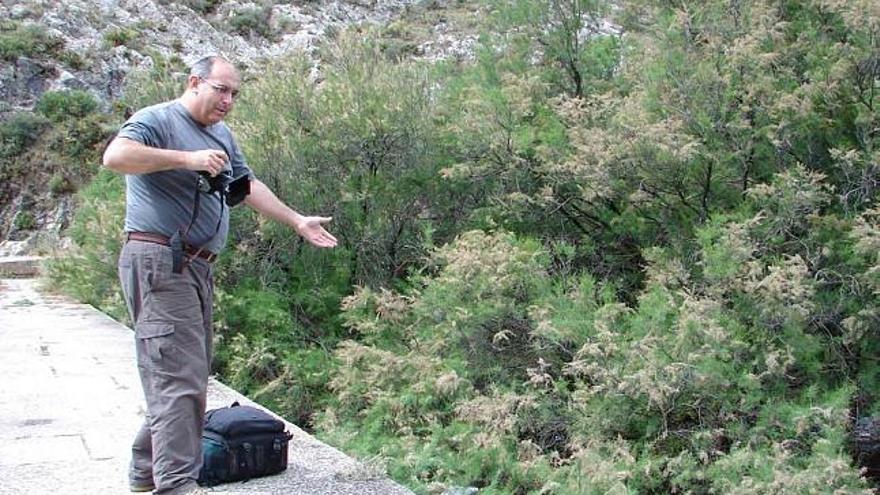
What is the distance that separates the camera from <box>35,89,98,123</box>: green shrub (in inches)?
979

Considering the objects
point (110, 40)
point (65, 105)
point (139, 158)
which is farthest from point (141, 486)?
point (110, 40)

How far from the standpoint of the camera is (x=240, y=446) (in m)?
3.74

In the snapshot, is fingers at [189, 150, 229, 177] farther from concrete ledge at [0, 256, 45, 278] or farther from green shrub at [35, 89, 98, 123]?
green shrub at [35, 89, 98, 123]

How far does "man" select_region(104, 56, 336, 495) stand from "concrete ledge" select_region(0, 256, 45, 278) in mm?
15310

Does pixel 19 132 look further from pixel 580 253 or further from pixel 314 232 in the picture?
pixel 314 232

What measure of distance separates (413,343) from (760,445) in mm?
2875

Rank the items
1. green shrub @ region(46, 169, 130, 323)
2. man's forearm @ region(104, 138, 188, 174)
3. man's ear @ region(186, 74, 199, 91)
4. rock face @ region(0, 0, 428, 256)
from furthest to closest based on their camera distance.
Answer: rock face @ region(0, 0, 428, 256)
green shrub @ region(46, 169, 130, 323)
man's ear @ region(186, 74, 199, 91)
man's forearm @ region(104, 138, 188, 174)

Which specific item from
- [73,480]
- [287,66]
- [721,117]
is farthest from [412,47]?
[73,480]

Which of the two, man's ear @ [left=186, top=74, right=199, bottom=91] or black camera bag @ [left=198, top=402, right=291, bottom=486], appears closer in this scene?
man's ear @ [left=186, top=74, right=199, bottom=91]

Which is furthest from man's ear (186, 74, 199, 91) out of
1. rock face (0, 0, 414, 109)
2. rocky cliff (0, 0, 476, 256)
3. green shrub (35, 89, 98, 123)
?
green shrub (35, 89, 98, 123)

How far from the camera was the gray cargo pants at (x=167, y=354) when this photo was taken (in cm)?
304

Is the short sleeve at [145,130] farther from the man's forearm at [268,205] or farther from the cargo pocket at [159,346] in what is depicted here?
the cargo pocket at [159,346]

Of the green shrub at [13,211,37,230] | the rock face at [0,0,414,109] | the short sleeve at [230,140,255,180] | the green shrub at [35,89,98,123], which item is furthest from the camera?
the rock face at [0,0,414,109]

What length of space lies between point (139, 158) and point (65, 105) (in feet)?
80.3
